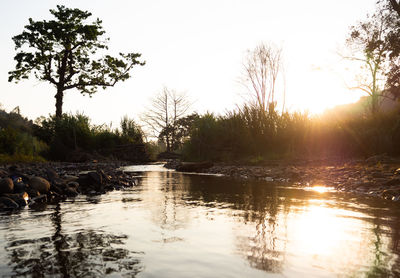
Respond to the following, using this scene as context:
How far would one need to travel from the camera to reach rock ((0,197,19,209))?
5332 millimetres

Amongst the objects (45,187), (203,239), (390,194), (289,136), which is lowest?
(203,239)

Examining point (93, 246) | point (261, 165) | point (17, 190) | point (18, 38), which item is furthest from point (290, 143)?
point (18, 38)

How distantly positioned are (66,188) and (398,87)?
15.9 metres

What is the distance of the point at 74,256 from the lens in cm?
285

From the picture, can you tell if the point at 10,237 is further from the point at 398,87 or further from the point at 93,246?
the point at 398,87

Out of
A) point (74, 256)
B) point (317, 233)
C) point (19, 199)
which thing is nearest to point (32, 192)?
point (19, 199)

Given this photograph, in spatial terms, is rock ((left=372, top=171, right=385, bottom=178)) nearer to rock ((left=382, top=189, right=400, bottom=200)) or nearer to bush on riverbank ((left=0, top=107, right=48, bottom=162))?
rock ((left=382, top=189, right=400, bottom=200))

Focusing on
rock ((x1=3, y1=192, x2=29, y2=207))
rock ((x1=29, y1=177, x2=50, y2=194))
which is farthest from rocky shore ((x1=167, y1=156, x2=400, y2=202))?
rock ((x1=3, y1=192, x2=29, y2=207))

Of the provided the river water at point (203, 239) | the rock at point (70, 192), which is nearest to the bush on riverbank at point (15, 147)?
the rock at point (70, 192)

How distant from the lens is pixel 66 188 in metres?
7.10

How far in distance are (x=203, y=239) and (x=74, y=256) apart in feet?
4.27

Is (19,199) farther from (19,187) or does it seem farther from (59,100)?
(59,100)

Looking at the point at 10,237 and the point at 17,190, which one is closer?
the point at 10,237

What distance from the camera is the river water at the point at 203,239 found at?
100 inches
